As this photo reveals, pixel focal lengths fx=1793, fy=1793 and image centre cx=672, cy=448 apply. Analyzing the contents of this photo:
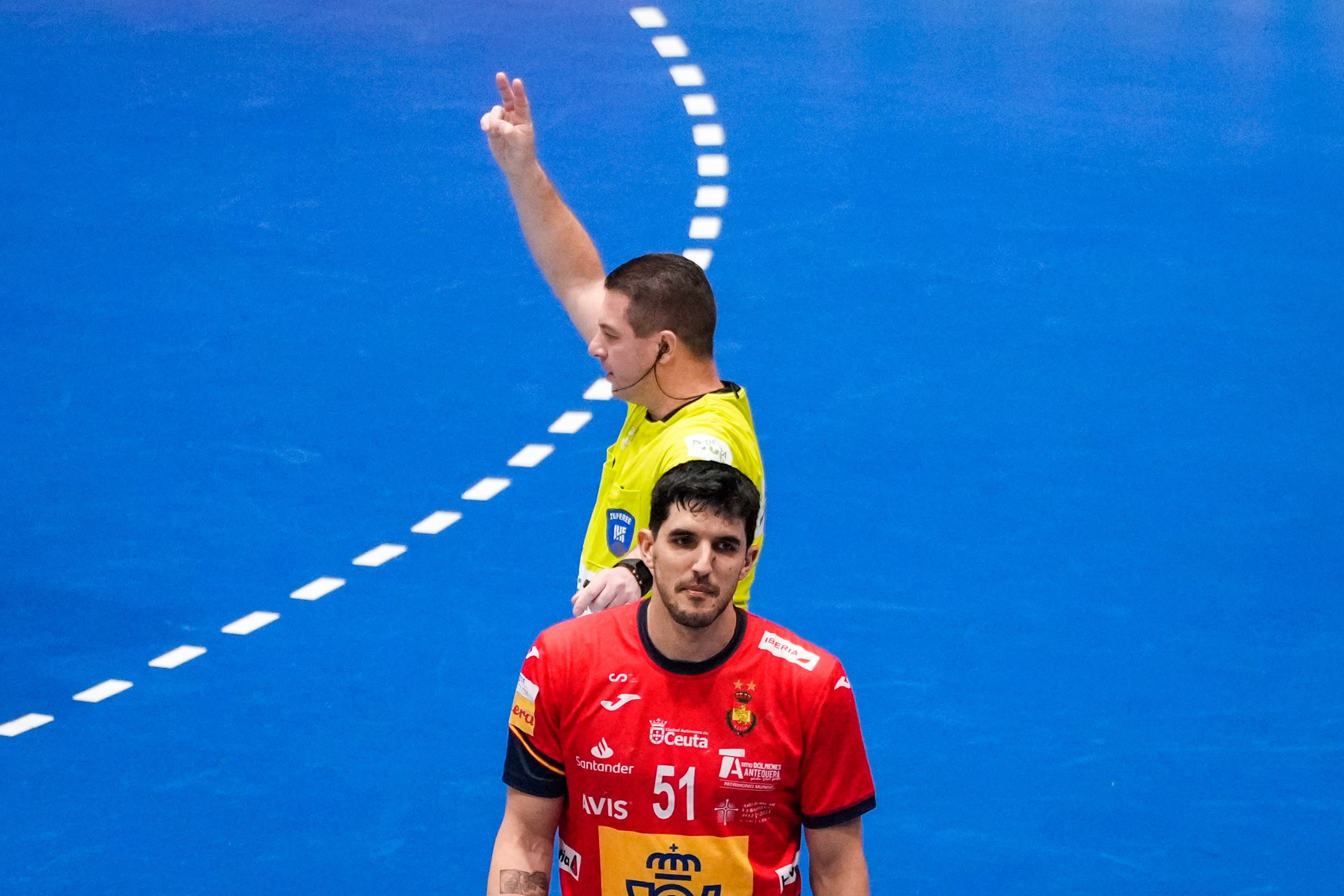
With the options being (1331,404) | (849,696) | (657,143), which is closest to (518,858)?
(849,696)

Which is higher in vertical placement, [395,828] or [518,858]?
[395,828]

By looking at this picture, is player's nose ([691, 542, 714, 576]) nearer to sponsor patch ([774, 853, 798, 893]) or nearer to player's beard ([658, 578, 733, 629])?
player's beard ([658, 578, 733, 629])


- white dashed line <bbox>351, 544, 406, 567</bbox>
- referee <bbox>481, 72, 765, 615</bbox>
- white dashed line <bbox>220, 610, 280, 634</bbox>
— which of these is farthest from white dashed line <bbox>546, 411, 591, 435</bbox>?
referee <bbox>481, 72, 765, 615</bbox>

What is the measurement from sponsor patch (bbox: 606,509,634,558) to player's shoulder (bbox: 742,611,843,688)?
2.65 feet

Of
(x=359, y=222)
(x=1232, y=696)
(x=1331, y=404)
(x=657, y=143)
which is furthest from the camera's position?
(x=657, y=143)

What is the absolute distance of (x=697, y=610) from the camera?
3988 mm

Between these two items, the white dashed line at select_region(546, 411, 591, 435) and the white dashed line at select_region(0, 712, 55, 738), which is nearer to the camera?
the white dashed line at select_region(0, 712, 55, 738)

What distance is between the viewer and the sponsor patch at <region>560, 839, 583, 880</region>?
4.21 m

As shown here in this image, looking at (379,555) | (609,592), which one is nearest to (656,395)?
(609,592)

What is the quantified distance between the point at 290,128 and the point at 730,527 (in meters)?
9.96

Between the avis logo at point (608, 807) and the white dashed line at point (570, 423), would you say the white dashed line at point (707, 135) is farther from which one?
the avis logo at point (608, 807)

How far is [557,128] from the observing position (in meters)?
13.3

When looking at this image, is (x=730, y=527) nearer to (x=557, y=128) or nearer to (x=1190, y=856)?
(x=1190, y=856)

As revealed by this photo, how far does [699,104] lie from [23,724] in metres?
7.96
